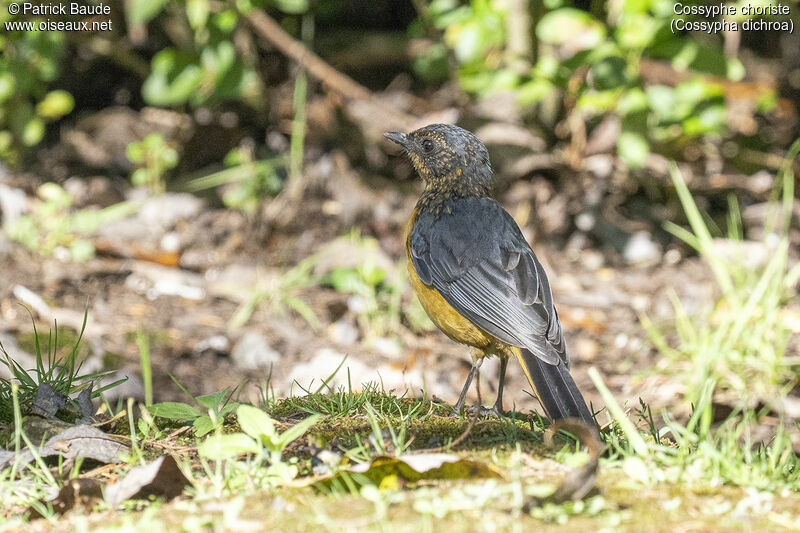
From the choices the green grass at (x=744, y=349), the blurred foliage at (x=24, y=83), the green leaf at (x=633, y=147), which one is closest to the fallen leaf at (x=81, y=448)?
the green grass at (x=744, y=349)

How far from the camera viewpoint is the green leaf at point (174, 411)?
122 inches

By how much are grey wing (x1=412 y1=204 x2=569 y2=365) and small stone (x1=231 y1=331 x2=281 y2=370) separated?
1.83 m

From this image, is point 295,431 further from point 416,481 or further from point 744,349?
point 744,349

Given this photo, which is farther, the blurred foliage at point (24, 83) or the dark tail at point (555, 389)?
the blurred foliage at point (24, 83)

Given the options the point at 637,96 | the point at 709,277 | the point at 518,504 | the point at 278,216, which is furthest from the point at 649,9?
the point at 518,504

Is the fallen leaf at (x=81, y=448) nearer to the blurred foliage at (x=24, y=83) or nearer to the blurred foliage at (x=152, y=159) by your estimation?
the blurred foliage at (x=152, y=159)

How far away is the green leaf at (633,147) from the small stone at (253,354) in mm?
3120

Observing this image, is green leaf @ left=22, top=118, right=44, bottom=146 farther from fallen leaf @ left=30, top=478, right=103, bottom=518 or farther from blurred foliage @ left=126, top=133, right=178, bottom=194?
fallen leaf @ left=30, top=478, right=103, bottom=518

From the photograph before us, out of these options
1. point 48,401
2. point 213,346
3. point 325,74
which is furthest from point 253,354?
point 325,74

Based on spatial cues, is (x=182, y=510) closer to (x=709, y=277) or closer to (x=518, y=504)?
(x=518, y=504)

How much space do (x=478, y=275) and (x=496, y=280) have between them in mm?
Result: 108

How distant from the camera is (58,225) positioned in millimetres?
6828

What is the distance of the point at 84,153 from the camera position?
8398mm

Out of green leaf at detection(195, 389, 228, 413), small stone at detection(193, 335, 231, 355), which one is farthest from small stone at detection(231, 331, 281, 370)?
green leaf at detection(195, 389, 228, 413)
